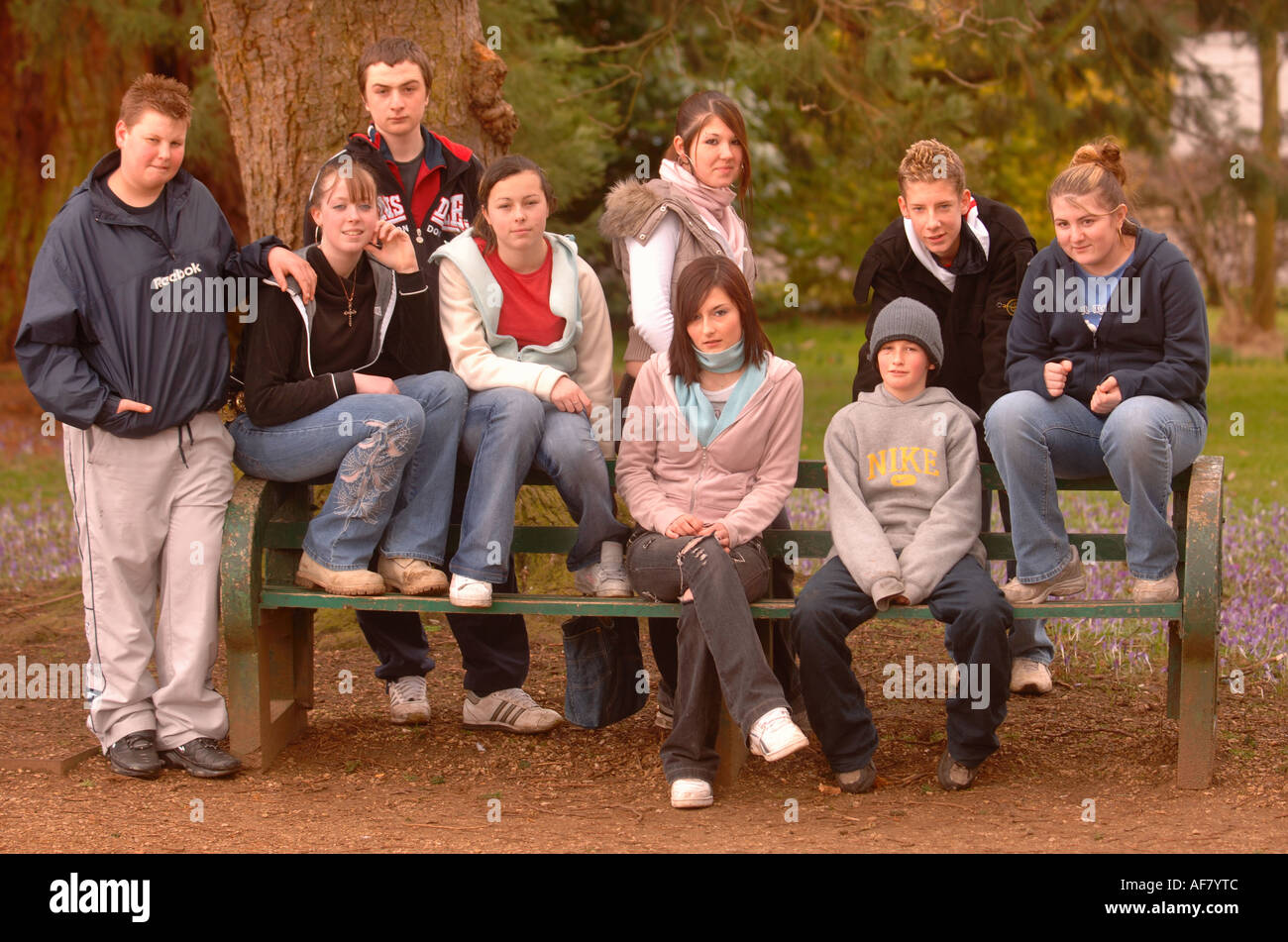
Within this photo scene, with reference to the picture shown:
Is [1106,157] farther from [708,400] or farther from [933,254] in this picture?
[708,400]

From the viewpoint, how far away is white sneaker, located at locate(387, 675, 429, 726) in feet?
16.9

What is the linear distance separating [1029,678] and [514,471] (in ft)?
6.82

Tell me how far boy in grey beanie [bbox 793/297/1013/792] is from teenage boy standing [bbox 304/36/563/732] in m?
1.11

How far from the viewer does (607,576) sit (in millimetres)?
4605

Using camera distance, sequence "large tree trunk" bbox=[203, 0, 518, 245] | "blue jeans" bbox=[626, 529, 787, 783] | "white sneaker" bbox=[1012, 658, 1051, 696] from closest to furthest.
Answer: "blue jeans" bbox=[626, 529, 787, 783] < "white sneaker" bbox=[1012, 658, 1051, 696] < "large tree trunk" bbox=[203, 0, 518, 245]

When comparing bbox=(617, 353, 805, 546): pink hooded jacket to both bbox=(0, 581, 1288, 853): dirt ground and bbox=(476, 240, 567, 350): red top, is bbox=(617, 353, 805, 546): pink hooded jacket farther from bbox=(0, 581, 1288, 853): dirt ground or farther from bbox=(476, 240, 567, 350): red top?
bbox=(0, 581, 1288, 853): dirt ground

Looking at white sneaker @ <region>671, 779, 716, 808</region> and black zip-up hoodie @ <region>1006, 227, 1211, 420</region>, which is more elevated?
black zip-up hoodie @ <region>1006, 227, 1211, 420</region>

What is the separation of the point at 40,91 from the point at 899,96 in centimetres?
700

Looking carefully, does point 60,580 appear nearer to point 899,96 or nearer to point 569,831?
point 569,831

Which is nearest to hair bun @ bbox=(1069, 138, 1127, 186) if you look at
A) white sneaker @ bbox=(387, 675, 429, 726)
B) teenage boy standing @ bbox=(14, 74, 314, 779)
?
teenage boy standing @ bbox=(14, 74, 314, 779)

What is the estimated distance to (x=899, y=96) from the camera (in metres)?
10.1

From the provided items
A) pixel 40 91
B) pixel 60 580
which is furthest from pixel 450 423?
pixel 40 91

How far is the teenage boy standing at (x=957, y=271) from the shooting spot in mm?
4840

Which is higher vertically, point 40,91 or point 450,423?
point 40,91
